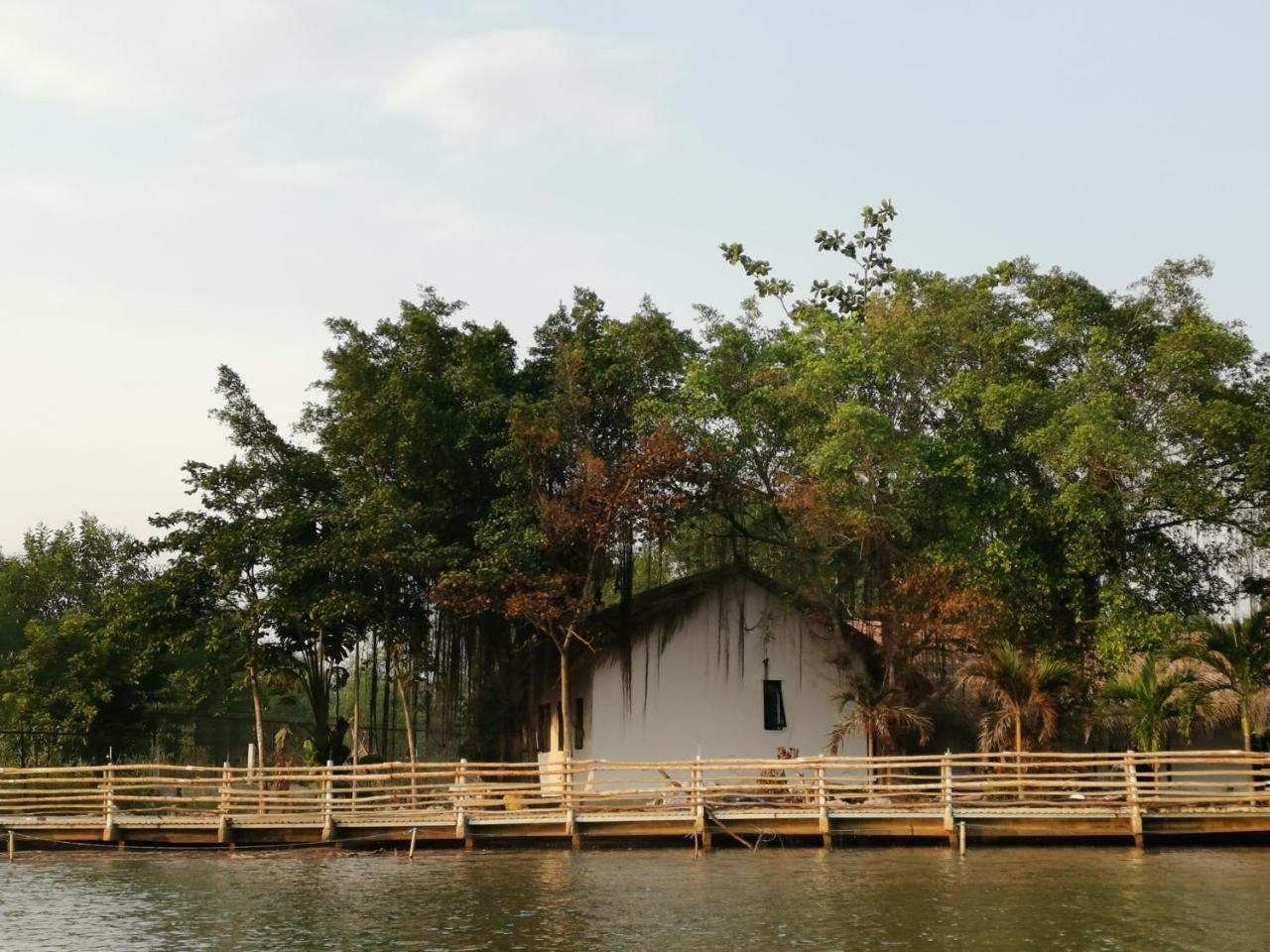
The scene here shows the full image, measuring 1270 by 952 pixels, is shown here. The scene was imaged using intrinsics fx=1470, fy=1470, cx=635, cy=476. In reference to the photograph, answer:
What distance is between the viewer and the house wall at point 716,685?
110 ft

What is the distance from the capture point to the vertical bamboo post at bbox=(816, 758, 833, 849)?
84.5ft

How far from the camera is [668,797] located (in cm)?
2892

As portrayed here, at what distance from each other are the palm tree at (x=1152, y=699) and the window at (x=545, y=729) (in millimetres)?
13427

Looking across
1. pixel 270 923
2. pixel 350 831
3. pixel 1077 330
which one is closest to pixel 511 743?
pixel 350 831

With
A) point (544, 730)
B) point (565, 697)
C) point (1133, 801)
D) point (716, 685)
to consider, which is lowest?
point (1133, 801)

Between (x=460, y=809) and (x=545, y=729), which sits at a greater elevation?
(x=545, y=729)

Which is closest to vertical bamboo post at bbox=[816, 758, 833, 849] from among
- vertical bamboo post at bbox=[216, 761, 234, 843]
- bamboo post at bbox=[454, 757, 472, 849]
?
bamboo post at bbox=[454, 757, 472, 849]

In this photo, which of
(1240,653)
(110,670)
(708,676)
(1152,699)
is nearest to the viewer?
(1240,653)

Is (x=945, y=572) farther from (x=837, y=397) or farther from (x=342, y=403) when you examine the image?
(x=342, y=403)

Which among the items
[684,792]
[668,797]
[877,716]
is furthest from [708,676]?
[684,792]

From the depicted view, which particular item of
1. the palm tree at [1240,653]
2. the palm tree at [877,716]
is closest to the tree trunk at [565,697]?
the palm tree at [877,716]

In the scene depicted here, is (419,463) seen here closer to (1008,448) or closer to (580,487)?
(580,487)

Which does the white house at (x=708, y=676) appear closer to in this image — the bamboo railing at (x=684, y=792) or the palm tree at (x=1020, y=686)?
the bamboo railing at (x=684, y=792)

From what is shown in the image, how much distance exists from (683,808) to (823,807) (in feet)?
8.32
